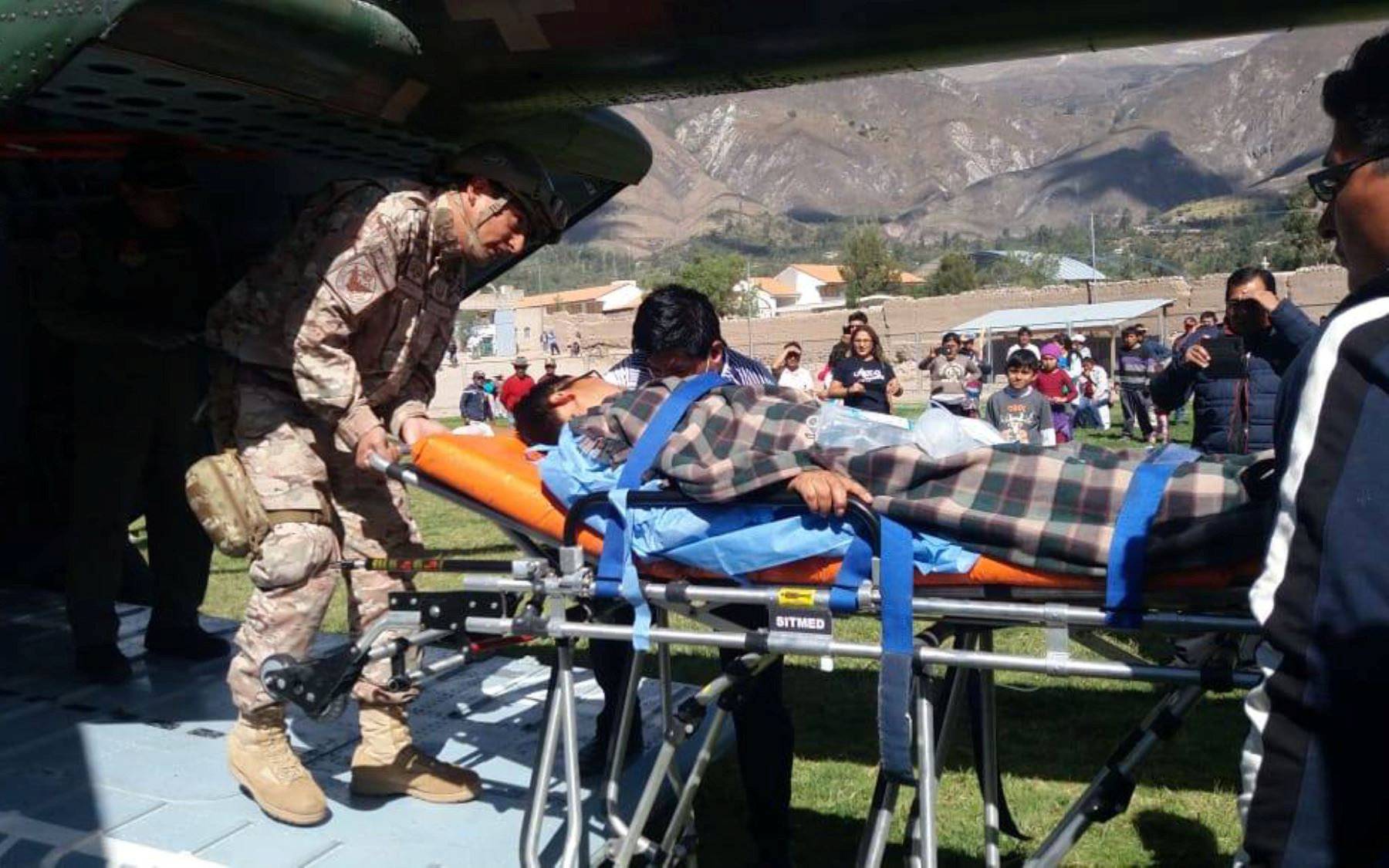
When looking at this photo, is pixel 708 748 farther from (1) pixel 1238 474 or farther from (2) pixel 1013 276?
(2) pixel 1013 276

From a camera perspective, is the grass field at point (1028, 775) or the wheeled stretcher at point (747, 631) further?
the grass field at point (1028, 775)

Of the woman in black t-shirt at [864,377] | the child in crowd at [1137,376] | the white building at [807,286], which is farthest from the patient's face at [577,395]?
the white building at [807,286]

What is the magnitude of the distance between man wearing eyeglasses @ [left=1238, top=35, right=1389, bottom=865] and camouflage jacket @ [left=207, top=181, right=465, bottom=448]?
8.49 feet

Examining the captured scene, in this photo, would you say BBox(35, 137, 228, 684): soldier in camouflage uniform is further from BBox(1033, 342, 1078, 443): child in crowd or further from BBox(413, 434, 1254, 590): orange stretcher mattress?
BBox(1033, 342, 1078, 443): child in crowd

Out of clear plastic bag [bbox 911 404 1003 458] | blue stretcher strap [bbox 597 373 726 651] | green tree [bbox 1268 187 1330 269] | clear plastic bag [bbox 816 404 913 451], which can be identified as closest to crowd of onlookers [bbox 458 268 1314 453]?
clear plastic bag [bbox 911 404 1003 458]

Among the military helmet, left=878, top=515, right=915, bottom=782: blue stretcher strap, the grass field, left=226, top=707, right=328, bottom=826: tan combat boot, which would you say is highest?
the military helmet

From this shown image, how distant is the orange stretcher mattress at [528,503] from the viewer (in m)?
2.72

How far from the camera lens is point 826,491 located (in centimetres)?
276

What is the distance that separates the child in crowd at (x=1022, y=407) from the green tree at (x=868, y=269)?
94.7 metres

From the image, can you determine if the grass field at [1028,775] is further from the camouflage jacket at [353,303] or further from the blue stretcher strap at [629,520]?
the camouflage jacket at [353,303]

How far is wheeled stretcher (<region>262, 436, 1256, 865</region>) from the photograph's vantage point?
2.55m

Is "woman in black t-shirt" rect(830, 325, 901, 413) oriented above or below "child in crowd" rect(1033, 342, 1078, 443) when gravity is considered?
above

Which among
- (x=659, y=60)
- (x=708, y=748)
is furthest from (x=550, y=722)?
(x=659, y=60)

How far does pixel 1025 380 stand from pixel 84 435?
6.90 m
